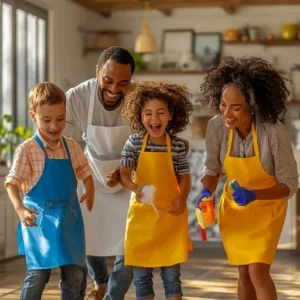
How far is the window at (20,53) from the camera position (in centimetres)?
681

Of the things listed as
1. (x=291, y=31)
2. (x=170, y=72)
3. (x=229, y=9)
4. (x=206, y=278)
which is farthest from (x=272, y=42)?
(x=206, y=278)

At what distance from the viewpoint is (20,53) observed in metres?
7.15

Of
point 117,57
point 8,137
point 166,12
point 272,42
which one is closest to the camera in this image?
point 117,57

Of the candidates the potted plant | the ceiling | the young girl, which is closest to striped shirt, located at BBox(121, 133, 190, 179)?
the young girl

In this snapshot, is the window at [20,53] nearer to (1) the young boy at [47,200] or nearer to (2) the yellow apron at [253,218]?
(1) the young boy at [47,200]

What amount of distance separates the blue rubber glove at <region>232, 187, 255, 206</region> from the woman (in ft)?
0.25

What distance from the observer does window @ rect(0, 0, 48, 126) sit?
22.3ft

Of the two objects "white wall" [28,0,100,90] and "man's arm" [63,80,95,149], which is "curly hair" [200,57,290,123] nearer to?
"man's arm" [63,80,95,149]

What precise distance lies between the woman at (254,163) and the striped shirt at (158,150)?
6.0 inches

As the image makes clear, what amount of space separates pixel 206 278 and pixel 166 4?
3.55 m

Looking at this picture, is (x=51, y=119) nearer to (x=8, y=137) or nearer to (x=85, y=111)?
(x=85, y=111)

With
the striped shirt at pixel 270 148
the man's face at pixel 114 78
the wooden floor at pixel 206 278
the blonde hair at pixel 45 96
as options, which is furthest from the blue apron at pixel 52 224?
the wooden floor at pixel 206 278

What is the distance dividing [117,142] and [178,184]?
0.44m

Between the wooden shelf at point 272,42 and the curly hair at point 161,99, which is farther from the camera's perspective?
the wooden shelf at point 272,42
